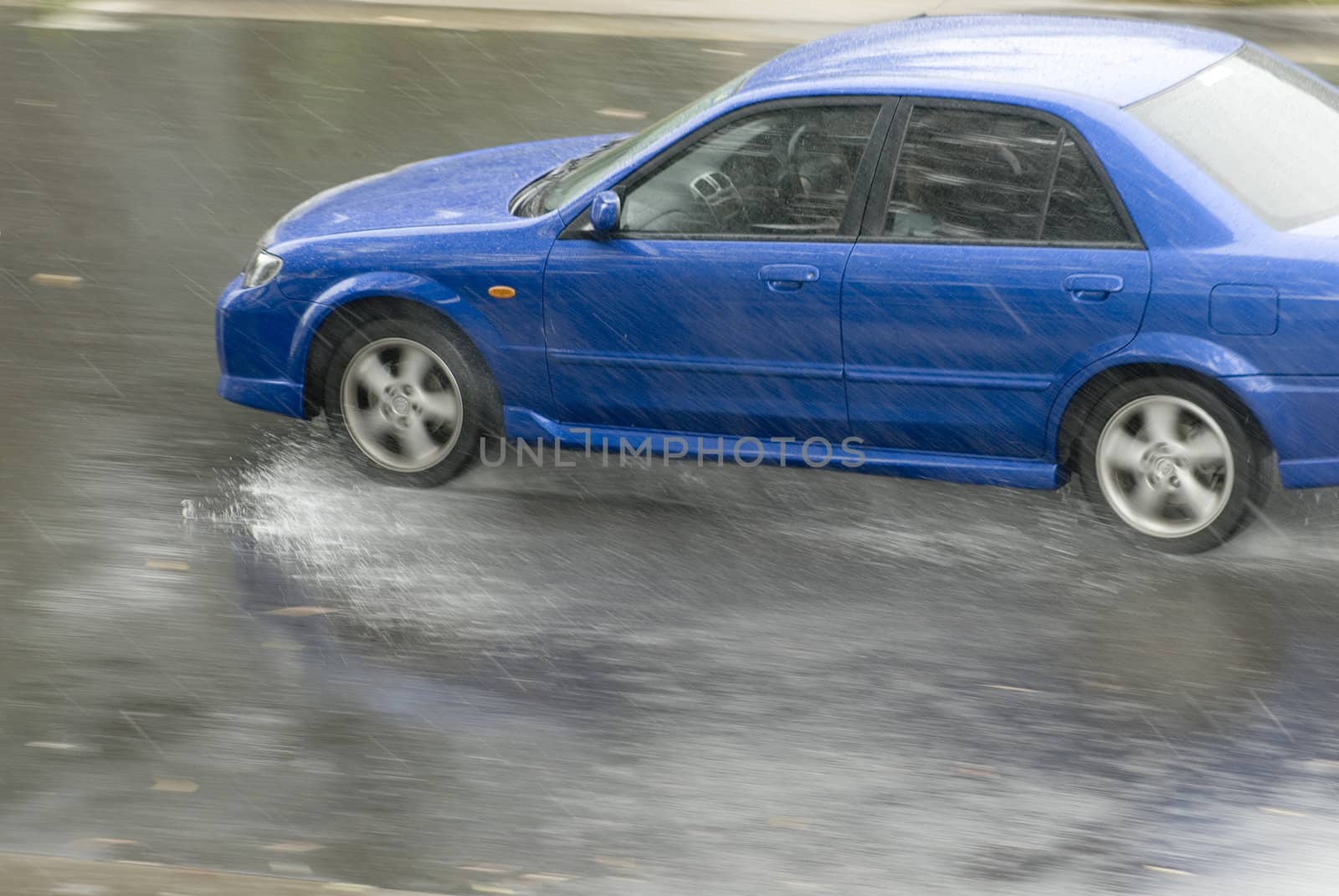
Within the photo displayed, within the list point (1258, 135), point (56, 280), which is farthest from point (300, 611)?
point (56, 280)

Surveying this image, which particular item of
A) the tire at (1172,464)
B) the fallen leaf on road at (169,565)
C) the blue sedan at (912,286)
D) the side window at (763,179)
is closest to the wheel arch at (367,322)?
the blue sedan at (912,286)

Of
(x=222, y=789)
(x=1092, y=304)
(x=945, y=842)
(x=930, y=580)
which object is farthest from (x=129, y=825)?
(x=1092, y=304)

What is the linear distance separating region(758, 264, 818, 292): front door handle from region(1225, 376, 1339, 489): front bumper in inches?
56.0

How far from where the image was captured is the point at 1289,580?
6.50 meters

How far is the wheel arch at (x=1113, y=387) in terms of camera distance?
20.9ft

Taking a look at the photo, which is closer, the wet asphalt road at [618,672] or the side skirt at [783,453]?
the wet asphalt road at [618,672]

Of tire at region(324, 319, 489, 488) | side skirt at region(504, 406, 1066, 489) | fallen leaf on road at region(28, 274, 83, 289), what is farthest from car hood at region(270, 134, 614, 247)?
fallen leaf on road at region(28, 274, 83, 289)

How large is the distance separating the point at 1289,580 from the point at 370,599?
3076 millimetres

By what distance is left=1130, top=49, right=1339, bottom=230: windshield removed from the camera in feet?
21.1

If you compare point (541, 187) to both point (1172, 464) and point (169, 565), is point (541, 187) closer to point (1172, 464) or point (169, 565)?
point (169, 565)

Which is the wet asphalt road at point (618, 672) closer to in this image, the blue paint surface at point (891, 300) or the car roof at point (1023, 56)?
the blue paint surface at point (891, 300)

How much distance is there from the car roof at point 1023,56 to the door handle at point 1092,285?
25.0 inches

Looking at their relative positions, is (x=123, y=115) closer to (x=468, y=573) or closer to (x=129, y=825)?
(x=468, y=573)

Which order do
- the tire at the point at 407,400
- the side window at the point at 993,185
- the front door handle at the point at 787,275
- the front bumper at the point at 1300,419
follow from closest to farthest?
the front bumper at the point at 1300,419
the side window at the point at 993,185
the front door handle at the point at 787,275
the tire at the point at 407,400
